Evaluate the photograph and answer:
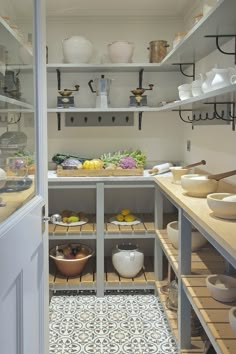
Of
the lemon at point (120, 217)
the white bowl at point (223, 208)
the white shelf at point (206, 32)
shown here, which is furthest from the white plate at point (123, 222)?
the white bowl at point (223, 208)

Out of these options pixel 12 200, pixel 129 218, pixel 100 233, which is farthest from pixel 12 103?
pixel 129 218

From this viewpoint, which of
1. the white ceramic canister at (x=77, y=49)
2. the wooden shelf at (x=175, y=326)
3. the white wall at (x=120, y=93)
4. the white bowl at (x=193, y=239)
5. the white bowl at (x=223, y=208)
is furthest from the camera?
the white wall at (x=120, y=93)

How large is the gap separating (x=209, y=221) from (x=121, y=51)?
2.08 m

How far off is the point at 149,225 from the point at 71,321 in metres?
0.97

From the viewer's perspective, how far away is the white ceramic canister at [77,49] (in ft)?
10.2

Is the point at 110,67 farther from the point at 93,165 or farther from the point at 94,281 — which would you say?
the point at 94,281

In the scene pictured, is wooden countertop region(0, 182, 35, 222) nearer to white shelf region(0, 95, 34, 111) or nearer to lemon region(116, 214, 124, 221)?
white shelf region(0, 95, 34, 111)

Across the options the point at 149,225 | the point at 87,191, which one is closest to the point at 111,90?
the point at 87,191

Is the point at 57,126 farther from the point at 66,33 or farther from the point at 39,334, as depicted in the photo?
the point at 39,334

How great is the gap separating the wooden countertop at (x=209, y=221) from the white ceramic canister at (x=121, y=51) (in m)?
1.42

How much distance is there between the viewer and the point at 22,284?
1.30 metres

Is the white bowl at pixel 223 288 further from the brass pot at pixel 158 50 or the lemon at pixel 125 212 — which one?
the brass pot at pixel 158 50

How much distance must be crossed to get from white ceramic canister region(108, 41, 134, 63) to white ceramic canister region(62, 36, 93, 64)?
0.18 m

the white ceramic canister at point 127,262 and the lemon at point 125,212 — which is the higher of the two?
the lemon at point 125,212
